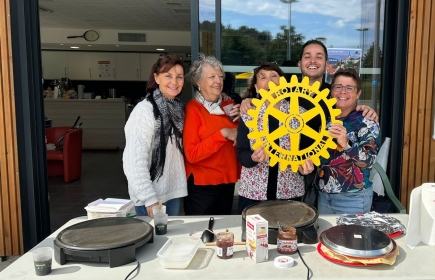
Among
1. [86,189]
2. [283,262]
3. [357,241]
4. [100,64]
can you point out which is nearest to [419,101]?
[357,241]

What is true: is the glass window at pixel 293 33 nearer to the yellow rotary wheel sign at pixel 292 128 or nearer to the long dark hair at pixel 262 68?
the long dark hair at pixel 262 68

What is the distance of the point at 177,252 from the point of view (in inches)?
57.2

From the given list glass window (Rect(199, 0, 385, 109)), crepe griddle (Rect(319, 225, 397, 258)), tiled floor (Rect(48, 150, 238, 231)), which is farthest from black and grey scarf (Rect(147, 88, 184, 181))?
tiled floor (Rect(48, 150, 238, 231))

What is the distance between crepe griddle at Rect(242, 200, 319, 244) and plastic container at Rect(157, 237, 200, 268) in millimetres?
238

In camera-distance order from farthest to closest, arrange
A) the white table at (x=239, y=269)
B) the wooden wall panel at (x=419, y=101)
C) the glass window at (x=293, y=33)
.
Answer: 1. the glass window at (x=293, y=33)
2. the wooden wall panel at (x=419, y=101)
3. the white table at (x=239, y=269)

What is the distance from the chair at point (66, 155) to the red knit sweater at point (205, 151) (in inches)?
153

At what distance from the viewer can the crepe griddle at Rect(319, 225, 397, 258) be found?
1.37 m

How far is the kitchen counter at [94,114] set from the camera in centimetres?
834

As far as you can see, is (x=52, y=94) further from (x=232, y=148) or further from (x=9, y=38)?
(x=232, y=148)

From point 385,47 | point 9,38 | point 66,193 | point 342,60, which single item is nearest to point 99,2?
point 66,193

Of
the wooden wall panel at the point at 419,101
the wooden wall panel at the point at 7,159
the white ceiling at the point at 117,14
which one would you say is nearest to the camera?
the wooden wall panel at the point at 7,159

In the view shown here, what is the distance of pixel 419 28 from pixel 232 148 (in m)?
1.79

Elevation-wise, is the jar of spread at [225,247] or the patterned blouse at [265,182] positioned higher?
the patterned blouse at [265,182]

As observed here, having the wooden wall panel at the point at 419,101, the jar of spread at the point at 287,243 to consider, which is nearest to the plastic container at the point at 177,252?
the jar of spread at the point at 287,243
